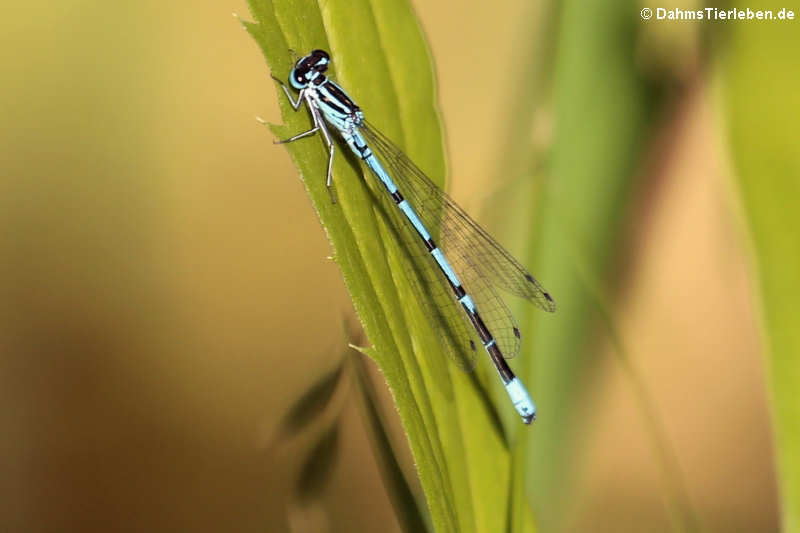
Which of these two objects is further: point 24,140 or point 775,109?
point 24,140

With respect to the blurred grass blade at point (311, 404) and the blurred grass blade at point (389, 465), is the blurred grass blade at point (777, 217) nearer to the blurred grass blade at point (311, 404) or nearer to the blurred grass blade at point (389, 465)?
the blurred grass blade at point (389, 465)

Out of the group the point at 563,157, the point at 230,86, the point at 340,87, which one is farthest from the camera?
the point at 230,86

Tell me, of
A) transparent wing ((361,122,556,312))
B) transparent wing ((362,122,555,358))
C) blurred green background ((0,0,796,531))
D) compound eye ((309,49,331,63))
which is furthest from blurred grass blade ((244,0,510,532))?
blurred green background ((0,0,796,531))

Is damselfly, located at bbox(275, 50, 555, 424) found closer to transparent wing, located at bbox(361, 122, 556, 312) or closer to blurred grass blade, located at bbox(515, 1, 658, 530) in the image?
transparent wing, located at bbox(361, 122, 556, 312)

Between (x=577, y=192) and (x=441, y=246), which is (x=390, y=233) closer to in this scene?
(x=441, y=246)

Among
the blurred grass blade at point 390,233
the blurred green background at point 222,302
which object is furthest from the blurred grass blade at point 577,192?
the blurred grass blade at point 390,233

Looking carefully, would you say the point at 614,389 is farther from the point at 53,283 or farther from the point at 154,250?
the point at 53,283

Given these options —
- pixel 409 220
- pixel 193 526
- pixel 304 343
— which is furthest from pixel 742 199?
pixel 193 526

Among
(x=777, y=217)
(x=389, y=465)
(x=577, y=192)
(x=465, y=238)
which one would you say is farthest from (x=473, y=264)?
(x=777, y=217)
